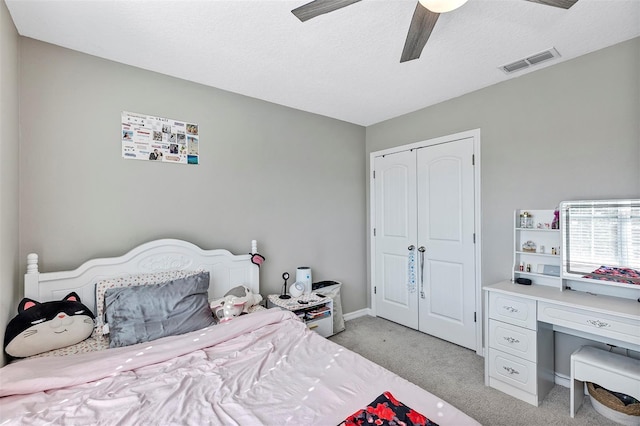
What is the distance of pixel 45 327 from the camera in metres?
1.75

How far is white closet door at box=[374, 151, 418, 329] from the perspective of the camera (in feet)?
11.7

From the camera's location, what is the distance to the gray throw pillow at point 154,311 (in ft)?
6.15

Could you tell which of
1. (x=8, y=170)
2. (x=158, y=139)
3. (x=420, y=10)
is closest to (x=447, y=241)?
(x=420, y=10)

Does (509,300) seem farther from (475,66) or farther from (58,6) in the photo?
(58,6)

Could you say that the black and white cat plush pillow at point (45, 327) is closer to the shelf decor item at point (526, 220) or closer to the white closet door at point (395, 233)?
the white closet door at point (395, 233)

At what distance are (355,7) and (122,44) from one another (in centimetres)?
163

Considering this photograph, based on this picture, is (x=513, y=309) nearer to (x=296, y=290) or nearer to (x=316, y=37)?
(x=296, y=290)

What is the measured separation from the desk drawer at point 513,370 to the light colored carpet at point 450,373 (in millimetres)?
111

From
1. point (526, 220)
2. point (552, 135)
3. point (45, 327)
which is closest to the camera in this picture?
point (45, 327)

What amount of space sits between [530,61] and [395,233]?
212 centimetres

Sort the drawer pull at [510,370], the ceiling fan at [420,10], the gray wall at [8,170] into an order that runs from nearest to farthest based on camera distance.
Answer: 1. the ceiling fan at [420,10]
2. the gray wall at [8,170]
3. the drawer pull at [510,370]

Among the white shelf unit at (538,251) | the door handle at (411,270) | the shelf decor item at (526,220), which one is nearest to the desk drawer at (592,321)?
the white shelf unit at (538,251)

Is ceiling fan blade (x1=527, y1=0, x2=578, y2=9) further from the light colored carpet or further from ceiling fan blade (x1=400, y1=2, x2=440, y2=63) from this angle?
the light colored carpet

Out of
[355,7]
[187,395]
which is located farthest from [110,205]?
[355,7]
